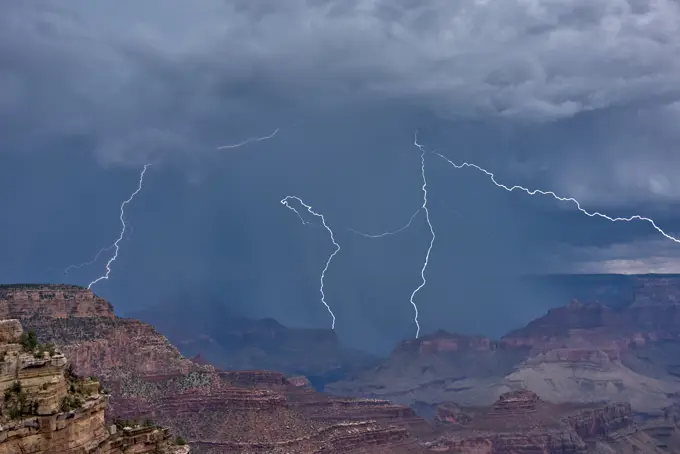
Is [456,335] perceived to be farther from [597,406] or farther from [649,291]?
[597,406]

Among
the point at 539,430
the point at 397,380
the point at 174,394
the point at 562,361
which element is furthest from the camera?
the point at 397,380

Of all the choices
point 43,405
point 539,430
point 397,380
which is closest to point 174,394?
point 539,430

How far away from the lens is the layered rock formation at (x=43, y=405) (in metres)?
18.2

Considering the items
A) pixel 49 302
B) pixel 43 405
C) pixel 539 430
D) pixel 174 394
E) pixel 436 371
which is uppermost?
pixel 49 302

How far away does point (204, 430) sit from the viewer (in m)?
67.9

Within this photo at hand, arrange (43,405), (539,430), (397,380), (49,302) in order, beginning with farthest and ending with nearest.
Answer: (397,380) < (539,430) < (49,302) < (43,405)

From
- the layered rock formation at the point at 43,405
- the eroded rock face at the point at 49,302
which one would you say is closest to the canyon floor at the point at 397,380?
the eroded rock face at the point at 49,302

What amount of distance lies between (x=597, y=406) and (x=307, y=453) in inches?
2351

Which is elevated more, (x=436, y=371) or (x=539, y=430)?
(x=436, y=371)

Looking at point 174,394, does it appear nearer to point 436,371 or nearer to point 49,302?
point 49,302

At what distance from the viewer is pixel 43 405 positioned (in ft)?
61.2

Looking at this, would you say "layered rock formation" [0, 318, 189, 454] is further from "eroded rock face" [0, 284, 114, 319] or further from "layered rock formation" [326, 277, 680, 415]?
"layered rock formation" [326, 277, 680, 415]

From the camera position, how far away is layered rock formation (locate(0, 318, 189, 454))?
18250mm

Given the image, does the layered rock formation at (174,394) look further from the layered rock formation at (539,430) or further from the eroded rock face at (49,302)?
the layered rock formation at (539,430)
